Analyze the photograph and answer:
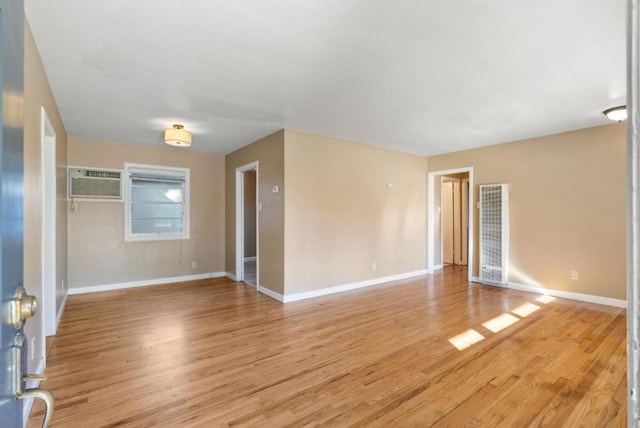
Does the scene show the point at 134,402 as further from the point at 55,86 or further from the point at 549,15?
the point at 549,15

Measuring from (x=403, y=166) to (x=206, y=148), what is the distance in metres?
3.75

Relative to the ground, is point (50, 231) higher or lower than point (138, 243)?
higher

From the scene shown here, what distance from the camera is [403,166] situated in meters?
5.88

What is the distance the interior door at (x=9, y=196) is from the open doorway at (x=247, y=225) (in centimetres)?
416

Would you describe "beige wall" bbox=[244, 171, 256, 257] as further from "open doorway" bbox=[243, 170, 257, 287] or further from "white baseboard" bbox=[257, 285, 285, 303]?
"white baseboard" bbox=[257, 285, 285, 303]

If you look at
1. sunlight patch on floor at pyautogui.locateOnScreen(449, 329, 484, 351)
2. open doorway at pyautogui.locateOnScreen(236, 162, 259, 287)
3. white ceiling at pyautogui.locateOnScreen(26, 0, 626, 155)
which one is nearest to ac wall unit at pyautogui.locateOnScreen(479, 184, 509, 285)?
white ceiling at pyautogui.locateOnScreen(26, 0, 626, 155)

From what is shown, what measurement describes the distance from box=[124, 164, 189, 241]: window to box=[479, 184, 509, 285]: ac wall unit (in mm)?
5422

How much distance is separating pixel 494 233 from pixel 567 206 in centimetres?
106

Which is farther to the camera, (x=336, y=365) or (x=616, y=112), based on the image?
(x=616, y=112)

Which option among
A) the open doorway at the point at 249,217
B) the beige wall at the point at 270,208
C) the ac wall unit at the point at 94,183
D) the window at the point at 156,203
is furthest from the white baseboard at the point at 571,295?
the ac wall unit at the point at 94,183

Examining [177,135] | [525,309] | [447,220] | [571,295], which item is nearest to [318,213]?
[177,135]

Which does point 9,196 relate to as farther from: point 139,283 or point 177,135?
point 139,283

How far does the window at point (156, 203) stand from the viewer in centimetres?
518

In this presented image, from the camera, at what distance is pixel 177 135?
4.08 metres
